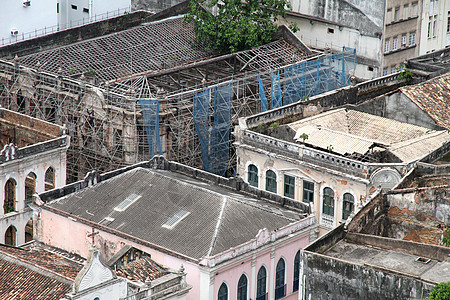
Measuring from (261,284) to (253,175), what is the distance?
12.9 m

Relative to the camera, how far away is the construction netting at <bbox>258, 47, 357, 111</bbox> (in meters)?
92.2

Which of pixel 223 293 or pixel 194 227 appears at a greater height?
pixel 194 227

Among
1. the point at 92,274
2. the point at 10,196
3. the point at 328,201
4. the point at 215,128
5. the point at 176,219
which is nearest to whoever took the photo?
the point at 92,274

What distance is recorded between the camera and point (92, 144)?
284 ft

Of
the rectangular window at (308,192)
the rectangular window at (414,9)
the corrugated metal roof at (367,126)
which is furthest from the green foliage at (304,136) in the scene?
the rectangular window at (414,9)

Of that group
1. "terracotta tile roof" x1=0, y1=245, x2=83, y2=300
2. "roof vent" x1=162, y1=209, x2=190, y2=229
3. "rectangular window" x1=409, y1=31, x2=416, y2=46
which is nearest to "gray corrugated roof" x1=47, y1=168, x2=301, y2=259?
"roof vent" x1=162, y1=209, x2=190, y2=229

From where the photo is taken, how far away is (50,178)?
270 ft

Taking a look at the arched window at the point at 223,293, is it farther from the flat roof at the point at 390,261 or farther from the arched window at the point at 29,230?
the arched window at the point at 29,230

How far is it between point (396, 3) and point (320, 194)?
32.3 meters

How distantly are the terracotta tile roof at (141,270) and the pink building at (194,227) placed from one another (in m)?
2.28

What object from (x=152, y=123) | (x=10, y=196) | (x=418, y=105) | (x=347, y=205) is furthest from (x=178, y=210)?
(x=418, y=105)

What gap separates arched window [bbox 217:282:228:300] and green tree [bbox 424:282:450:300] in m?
17.3

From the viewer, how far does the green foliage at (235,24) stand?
3784 inches

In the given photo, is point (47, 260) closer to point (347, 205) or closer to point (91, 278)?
point (91, 278)
